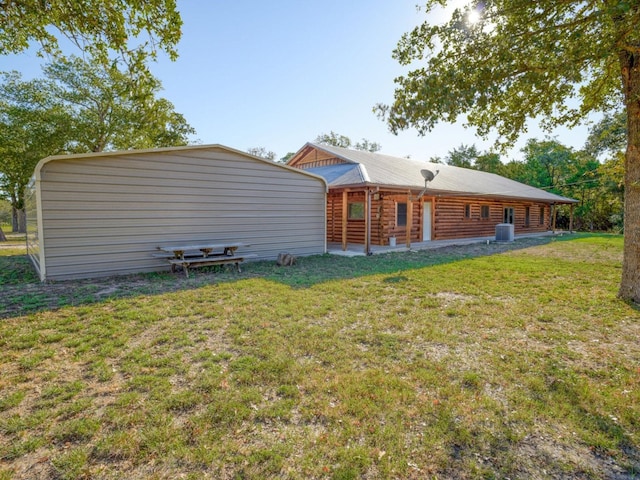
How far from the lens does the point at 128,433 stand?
225 centimetres

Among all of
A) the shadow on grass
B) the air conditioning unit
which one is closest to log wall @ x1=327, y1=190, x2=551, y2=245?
the air conditioning unit

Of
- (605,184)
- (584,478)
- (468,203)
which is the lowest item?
(584,478)

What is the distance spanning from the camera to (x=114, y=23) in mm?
4473

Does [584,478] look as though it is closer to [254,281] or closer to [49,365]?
[49,365]

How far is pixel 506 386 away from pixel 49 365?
422cm

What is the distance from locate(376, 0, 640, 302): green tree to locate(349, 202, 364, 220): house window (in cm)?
821

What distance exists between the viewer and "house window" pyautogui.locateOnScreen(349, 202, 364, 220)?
1370cm

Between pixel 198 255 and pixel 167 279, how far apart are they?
4.88 ft

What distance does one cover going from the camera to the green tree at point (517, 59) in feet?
14.1

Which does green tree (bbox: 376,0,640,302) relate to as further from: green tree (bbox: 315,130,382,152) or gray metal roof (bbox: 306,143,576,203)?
green tree (bbox: 315,130,382,152)

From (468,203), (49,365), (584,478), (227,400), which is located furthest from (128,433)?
(468,203)

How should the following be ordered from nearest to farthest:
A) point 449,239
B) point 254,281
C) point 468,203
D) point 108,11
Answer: point 108,11
point 254,281
point 449,239
point 468,203

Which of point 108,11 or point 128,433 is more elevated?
point 108,11

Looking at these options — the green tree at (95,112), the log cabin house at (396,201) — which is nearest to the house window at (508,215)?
the log cabin house at (396,201)
